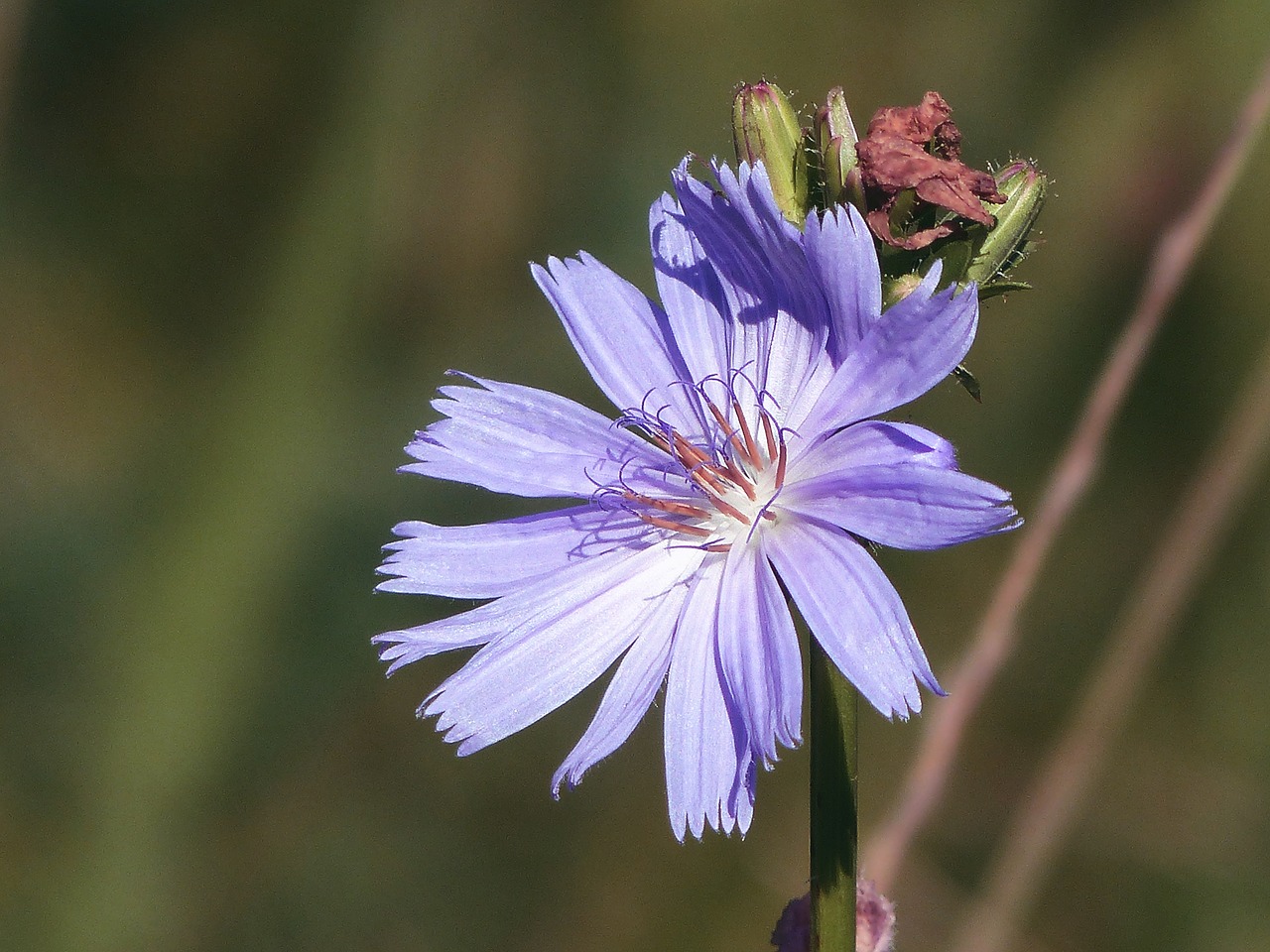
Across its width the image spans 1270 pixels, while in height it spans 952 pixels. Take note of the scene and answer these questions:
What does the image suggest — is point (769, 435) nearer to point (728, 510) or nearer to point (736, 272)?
point (728, 510)

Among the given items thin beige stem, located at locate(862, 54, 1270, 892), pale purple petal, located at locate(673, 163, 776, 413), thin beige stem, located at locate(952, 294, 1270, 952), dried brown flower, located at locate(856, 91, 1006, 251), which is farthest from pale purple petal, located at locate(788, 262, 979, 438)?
thin beige stem, located at locate(952, 294, 1270, 952)

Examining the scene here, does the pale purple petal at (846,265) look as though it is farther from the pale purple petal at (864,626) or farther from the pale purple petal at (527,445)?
the pale purple petal at (527,445)

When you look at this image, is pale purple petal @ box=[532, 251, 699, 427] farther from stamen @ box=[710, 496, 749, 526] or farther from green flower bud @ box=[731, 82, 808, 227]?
green flower bud @ box=[731, 82, 808, 227]

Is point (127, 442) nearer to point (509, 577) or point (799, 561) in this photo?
point (509, 577)

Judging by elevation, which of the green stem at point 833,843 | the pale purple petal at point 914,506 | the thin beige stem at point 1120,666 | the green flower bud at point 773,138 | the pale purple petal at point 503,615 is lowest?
the thin beige stem at point 1120,666

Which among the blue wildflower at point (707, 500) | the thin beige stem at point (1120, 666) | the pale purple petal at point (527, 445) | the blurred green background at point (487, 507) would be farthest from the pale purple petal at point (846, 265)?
the blurred green background at point (487, 507)

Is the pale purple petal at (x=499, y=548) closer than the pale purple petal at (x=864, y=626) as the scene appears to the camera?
No

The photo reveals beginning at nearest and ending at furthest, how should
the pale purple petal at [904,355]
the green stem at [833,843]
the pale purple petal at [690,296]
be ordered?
the green stem at [833,843]
the pale purple petal at [904,355]
the pale purple petal at [690,296]
